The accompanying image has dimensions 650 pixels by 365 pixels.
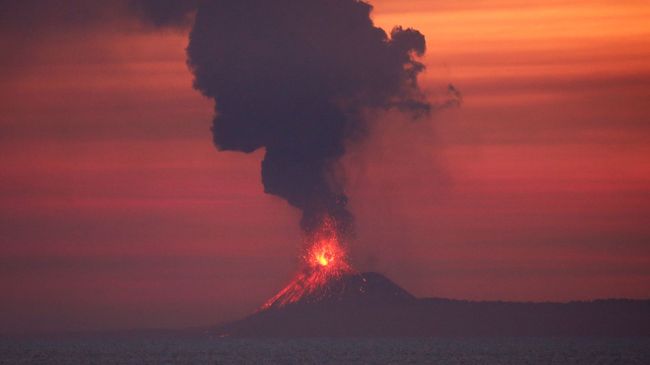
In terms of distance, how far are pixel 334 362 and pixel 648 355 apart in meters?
48.1

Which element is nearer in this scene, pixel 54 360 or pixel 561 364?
pixel 561 364

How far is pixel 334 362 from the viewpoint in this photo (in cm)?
15250

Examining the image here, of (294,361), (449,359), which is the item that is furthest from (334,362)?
(449,359)

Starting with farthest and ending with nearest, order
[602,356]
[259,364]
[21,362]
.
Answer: [602,356] → [21,362] → [259,364]

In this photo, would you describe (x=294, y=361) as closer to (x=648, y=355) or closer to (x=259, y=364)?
(x=259, y=364)

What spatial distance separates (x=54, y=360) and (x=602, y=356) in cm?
6496

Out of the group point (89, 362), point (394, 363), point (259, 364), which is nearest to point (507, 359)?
point (394, 363)

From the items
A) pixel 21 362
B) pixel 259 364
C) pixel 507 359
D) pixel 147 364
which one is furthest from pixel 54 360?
pixel 507 359

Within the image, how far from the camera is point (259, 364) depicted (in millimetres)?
147750

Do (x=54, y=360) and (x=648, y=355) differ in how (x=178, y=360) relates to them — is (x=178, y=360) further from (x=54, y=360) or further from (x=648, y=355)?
(x=648, y=355)

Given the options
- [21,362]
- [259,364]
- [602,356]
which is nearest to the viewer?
[259,364]

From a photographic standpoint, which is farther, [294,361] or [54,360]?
[54,360]

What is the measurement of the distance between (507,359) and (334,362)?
2208cm

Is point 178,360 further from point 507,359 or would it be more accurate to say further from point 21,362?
point 507,359
